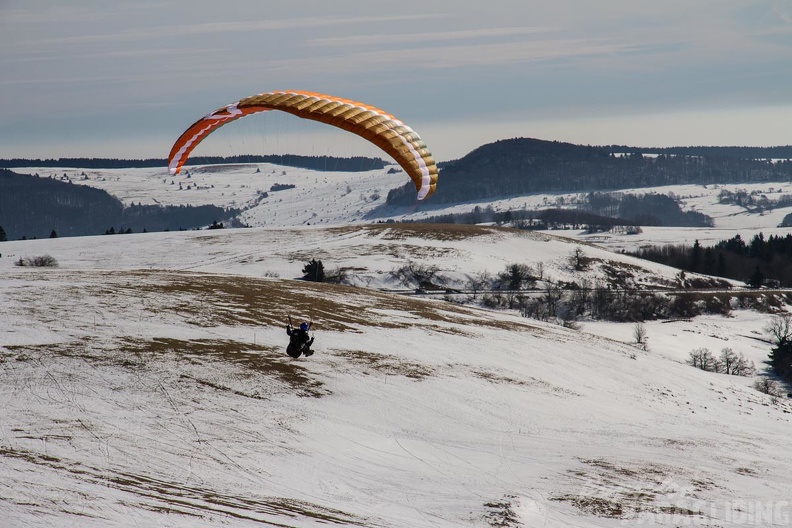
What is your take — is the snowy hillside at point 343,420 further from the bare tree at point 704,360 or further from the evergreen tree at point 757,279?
the evergreen tree at point 757,279

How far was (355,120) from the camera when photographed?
26.9m

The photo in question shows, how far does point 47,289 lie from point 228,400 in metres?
20.7

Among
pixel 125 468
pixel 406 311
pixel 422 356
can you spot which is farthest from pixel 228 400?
pixel 406 311

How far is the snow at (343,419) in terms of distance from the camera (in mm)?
21219

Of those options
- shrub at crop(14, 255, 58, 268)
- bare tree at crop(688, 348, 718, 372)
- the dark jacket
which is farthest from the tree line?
the dark jacket

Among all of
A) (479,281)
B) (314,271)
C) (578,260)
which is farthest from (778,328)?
(314,271)

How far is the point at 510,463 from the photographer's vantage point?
2652cm

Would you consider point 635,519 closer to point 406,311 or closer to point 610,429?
point 610,429

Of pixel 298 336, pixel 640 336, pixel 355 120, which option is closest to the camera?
pixel 355 120

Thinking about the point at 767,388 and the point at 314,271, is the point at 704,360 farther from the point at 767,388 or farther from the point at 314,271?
the point at 314,271

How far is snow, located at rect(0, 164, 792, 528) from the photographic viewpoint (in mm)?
21219

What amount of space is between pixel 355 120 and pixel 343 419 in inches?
426

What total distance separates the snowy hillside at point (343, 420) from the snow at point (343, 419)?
108 mm

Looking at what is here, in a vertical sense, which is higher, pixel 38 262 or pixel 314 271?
pixel 314 271
